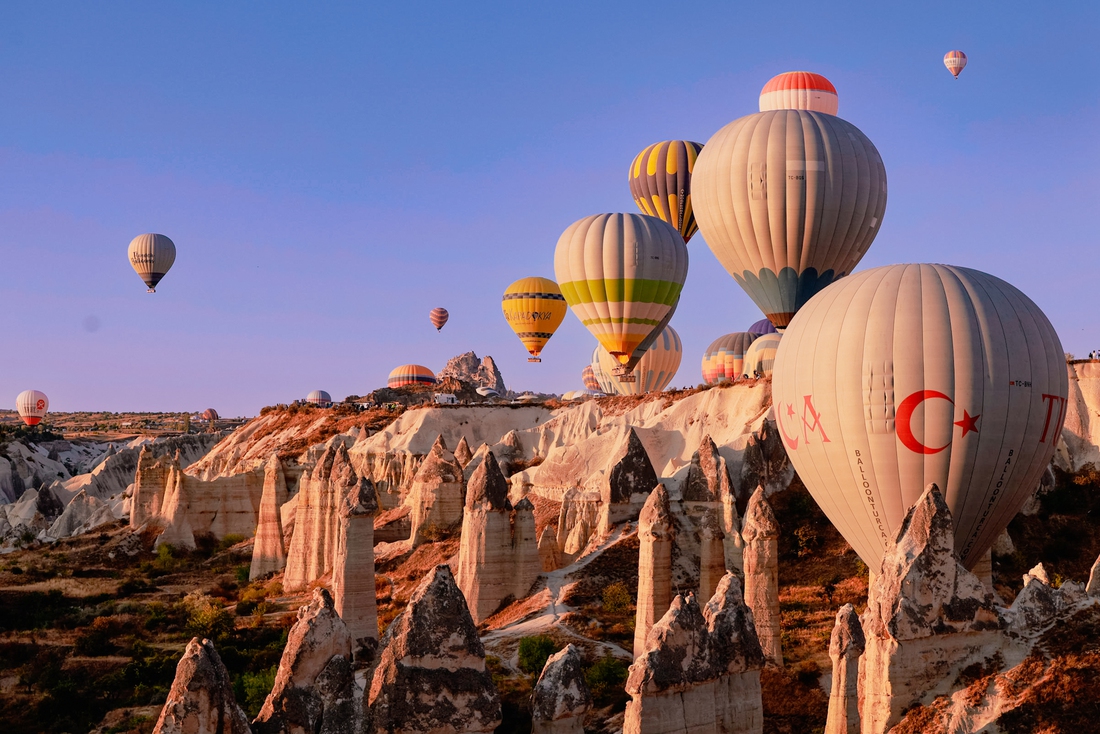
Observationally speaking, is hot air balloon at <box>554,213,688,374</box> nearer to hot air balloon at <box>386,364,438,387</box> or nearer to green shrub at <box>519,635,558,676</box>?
green shrub at <box>519,635,558,676</box>

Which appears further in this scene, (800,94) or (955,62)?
(955,62)

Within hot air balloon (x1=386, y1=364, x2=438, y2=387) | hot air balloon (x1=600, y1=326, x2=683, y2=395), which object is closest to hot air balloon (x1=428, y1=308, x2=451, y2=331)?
hot air balloon (x1=386, y1=364, x2=438, y2=387)

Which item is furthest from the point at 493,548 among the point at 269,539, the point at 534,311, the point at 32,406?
the point at 32,406

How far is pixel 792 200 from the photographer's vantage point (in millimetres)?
49938

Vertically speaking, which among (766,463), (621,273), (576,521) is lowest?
(576,521)

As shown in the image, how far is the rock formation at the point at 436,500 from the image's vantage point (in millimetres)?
51500

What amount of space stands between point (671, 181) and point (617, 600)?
4666 centimetres

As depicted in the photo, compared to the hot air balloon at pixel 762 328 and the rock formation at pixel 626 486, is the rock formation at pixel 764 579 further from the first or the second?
the hot air balloon at pixel 762 328

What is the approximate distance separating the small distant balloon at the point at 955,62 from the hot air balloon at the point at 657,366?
109ft

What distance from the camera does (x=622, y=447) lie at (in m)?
43.8

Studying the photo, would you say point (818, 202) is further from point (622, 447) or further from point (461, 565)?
point (461, 565)

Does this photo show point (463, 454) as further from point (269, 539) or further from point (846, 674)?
point (846, 674)

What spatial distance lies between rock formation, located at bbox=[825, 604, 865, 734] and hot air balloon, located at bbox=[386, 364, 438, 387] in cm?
11281

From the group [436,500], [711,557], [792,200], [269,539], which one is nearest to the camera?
[711,557]
